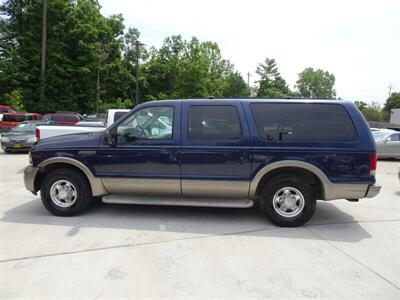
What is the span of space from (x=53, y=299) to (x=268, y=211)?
127 inches

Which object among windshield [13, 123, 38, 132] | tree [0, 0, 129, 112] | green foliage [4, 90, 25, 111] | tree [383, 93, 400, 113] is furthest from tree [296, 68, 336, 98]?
windshield [13, 123, 38, 132]

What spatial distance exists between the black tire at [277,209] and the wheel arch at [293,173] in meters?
0.09

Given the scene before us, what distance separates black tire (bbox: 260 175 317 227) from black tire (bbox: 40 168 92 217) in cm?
289

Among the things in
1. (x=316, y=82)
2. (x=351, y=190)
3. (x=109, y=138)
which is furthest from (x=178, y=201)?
(x=316, y=82)

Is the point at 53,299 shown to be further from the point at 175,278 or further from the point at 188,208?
the point at 188,208

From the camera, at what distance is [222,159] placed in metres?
4.96

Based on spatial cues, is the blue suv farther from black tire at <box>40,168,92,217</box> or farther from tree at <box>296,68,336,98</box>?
tree at <box>296,68,336,98</box>

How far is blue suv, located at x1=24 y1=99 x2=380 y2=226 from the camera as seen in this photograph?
486cm

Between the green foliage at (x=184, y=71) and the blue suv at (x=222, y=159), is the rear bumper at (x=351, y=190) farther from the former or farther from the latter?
the green foliage at (x=184, y=71)

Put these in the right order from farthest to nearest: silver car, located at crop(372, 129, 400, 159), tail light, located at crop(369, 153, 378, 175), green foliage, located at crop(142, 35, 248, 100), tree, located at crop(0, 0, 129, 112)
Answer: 1. green foliage, located at crop(142, 35, 248, 100)
2. tree, located at crop(0, 0, 129, 112)
3. silver car, located at crop(372, 129, 400, 159)
4. tail light, located at crop(369, 153, 378, 175)

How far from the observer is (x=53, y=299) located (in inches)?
119

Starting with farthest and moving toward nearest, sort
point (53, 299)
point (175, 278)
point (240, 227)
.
Result: point (240, 227)
point (175, 278)
point (53, 299)

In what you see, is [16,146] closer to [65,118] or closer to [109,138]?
[65,118]

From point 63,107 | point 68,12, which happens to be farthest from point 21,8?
point 63,107
